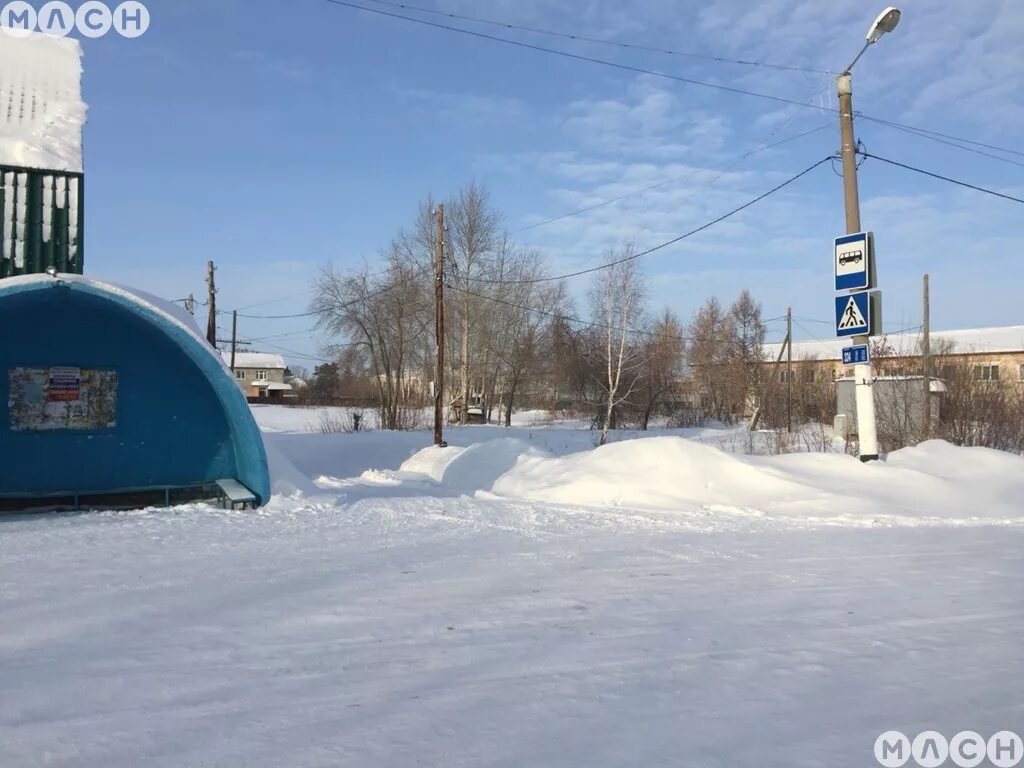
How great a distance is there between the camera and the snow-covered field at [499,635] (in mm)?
3701

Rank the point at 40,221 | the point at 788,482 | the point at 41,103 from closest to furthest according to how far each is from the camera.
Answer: the point at 40,221 → the point at 788,482 → the point at 41,103

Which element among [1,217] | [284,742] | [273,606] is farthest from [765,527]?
[1,217]

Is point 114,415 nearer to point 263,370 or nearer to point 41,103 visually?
point 41,103

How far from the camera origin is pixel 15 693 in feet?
13.4

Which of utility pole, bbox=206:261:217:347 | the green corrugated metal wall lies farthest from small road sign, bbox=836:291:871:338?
utility pole, bbox=206:261:217:347

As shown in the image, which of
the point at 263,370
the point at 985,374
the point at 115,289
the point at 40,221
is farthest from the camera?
the point at 263,370

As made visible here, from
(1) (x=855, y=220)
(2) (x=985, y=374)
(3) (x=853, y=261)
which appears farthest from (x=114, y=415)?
(2) (x=985, y=374)

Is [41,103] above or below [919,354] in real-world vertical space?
above

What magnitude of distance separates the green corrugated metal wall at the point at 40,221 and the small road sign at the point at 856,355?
12.6 meters

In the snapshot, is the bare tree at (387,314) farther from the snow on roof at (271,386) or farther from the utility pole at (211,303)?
the snow on roof at (271,386)

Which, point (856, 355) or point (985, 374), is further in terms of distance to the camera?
point (985, 374)

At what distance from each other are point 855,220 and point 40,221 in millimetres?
13419

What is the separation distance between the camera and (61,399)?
36.8 ft

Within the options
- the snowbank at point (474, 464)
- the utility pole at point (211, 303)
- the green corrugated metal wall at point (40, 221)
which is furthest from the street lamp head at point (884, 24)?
the utility pole at point (211, 303)
